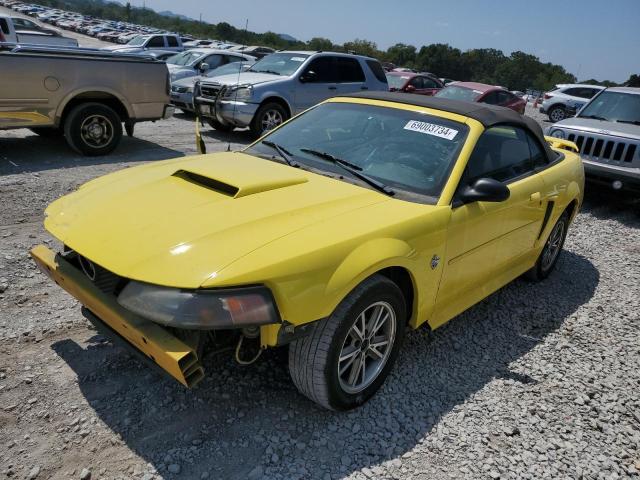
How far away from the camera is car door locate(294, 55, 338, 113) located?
1026cm

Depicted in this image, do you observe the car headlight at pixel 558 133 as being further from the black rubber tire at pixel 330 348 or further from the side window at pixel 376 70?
the black rubber tire at pixel 330 348

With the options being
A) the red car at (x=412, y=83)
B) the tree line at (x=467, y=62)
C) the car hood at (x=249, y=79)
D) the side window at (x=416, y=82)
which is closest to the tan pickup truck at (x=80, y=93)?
the car hood at (x=249, y=79)

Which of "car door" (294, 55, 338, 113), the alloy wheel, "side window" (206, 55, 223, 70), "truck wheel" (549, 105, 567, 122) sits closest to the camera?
the alloy wheel

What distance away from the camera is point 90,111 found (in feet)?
24.8

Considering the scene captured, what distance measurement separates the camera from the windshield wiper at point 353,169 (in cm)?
301

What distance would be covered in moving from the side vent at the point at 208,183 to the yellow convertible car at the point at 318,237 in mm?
12

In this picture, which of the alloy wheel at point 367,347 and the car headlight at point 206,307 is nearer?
the car headlight at point 206,307

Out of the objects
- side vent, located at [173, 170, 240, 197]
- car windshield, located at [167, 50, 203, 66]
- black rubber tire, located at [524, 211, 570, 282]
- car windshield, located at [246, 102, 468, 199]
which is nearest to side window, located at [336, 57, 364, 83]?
car windshield, located at [167, 50, 203, 66]

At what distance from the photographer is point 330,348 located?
243 cm

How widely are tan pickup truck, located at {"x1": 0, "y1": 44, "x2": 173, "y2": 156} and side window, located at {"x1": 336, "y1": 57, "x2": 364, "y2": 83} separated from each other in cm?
411

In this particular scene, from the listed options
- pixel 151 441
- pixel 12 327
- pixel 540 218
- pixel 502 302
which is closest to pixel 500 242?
pixel 540 218

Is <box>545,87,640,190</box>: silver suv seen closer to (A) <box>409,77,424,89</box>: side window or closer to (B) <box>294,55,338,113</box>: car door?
(B) <box>294,55,338,113</box>: car door

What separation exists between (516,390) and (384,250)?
1.45 m

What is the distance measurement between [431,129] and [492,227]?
2.55 ft
